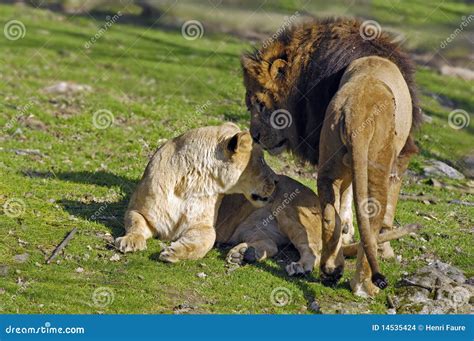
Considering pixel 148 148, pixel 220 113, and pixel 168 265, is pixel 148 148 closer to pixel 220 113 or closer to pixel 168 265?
pixel 220 113

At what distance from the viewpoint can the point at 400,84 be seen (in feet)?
28.8

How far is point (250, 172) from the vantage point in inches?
361

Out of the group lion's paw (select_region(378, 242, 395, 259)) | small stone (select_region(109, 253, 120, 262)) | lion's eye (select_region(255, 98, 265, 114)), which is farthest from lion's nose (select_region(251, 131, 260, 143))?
small stone (select_region(109, 253, 120, 262))

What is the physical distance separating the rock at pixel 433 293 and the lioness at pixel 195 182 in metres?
1.63

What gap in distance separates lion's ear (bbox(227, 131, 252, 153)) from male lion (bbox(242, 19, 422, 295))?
0.71m

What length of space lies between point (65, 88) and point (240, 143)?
1008 cm

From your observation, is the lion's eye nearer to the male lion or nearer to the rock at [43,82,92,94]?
the male lion

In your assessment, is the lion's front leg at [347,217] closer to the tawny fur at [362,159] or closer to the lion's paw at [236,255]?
the tawny fur at [362,159]

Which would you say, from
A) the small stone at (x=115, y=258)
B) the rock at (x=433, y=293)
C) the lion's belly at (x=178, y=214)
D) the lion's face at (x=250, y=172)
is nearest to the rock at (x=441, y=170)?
the rock at (x=433, y=293)

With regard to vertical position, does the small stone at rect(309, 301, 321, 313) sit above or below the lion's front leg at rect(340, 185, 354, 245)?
below

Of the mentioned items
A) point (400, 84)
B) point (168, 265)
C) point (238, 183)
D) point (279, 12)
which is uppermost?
point (279, 12)

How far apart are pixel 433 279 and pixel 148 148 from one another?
19.0 ft

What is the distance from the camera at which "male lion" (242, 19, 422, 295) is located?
7.91m

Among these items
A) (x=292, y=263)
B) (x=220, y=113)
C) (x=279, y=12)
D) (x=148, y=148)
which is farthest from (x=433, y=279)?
(x=279, y=12)
